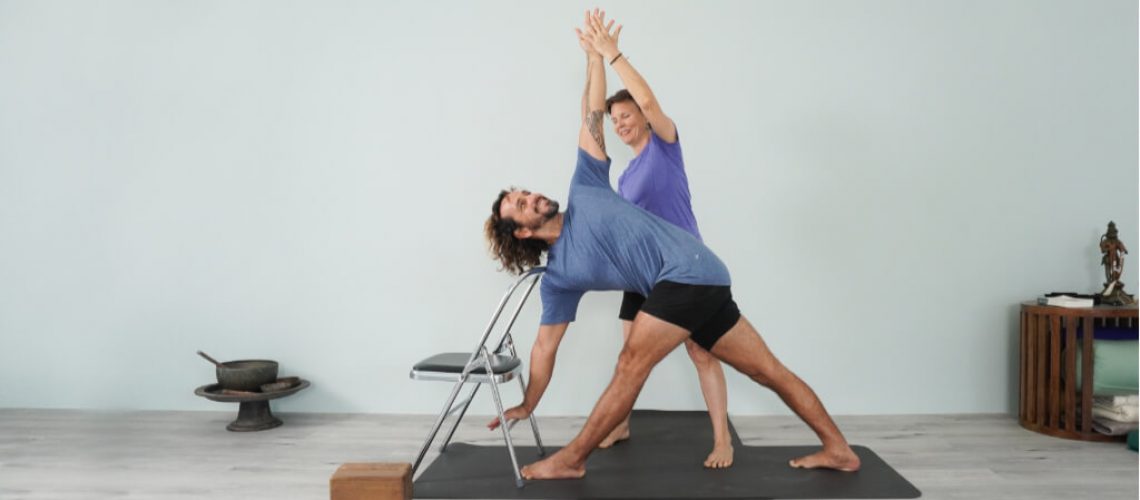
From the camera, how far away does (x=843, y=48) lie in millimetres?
4027

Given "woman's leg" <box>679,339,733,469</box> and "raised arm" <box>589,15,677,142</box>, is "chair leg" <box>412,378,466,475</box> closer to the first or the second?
"woman's leg" <box>679,339,733,469</box>

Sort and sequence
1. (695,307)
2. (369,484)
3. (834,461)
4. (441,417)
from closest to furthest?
(369,484)
(695,307)
(441,417)
(834,461)

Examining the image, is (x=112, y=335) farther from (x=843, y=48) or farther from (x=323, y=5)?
(x=843, y=48)

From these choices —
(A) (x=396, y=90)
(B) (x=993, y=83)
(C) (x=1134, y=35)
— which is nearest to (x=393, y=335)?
(A) (x=396, y=90)

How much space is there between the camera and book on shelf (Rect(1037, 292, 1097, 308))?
3590 mm

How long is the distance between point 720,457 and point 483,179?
5.99ft

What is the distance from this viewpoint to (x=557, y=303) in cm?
303

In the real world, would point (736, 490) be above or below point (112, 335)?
below

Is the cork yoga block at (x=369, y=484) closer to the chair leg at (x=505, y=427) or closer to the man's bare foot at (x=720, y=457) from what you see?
the chair leg at (x=505, y=427)

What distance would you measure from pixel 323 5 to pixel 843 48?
259cm

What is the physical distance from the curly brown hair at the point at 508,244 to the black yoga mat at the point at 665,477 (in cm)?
78

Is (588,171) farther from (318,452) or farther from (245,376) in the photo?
(245,376)

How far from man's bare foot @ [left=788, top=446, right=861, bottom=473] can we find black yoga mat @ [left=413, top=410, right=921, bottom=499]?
0.03 metres

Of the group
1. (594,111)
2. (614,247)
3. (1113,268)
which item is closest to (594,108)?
(594,111)
